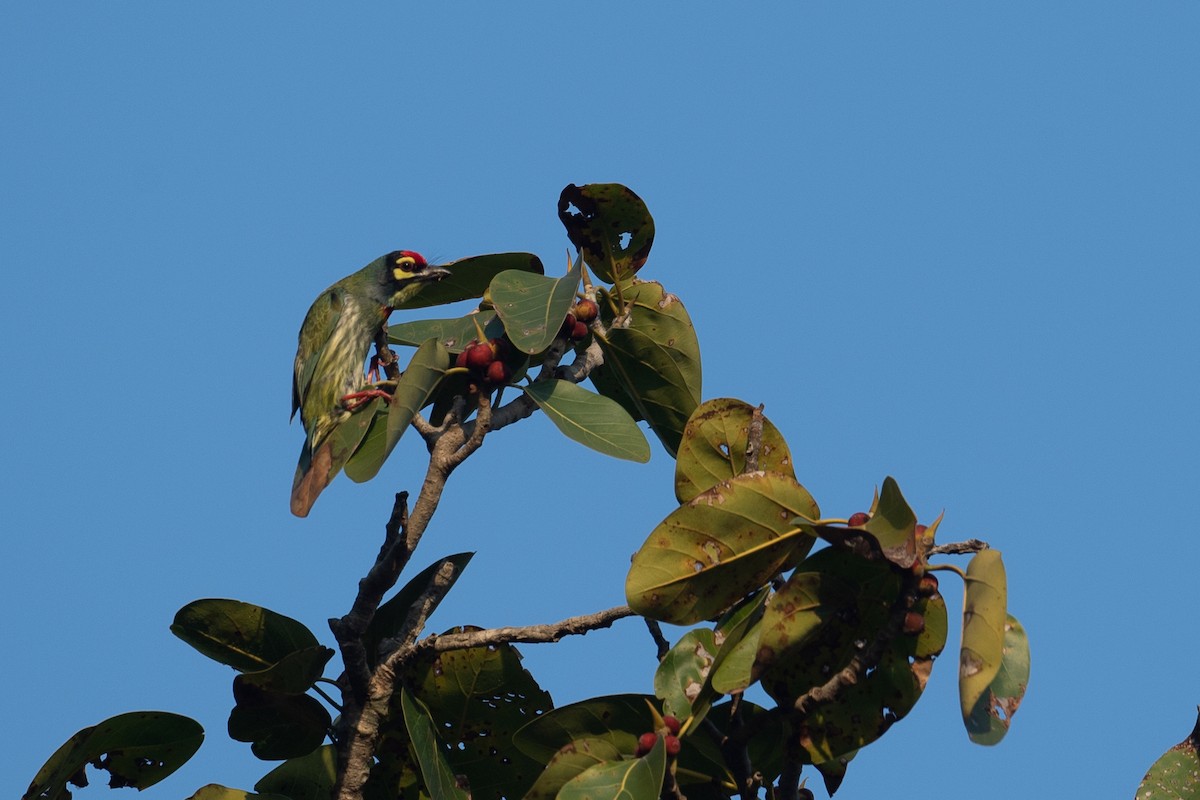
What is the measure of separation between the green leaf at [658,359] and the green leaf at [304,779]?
53.8 inches

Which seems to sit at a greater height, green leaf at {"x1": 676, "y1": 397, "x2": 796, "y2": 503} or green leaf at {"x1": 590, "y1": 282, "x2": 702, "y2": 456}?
green leaf at {"x1": 590, "y1": 282, "x2": 702, "y2": 456}

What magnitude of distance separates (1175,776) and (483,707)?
65.6 inches

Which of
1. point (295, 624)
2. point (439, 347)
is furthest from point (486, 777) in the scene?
point (439, 347)

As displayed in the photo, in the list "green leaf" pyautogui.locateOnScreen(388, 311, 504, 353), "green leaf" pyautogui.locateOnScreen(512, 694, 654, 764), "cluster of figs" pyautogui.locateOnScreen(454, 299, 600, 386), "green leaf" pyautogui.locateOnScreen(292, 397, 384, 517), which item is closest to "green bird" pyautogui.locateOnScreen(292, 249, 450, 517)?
"green leaf" pyautogui.locateOnScreen(292, 397, 384, 517)

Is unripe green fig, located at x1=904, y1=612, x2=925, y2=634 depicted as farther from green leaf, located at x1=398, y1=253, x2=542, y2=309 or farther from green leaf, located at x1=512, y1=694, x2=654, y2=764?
green leaf, located at x1=398, y1=253, x2=542, y2=309

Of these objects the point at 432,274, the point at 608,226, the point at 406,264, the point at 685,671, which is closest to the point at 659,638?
the point at 685,671

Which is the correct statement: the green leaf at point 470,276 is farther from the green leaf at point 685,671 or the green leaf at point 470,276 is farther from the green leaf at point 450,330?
the green leaf at point 685,671

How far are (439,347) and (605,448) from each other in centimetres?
54

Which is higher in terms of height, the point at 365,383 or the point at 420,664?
the point at 365,383

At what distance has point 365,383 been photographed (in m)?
5.71

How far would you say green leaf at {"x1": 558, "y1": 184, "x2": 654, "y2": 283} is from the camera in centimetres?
386

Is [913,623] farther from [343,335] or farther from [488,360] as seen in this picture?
[343,335]

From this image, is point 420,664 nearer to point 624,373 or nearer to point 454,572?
point 454,572

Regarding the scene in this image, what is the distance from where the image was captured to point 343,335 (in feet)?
20.2
